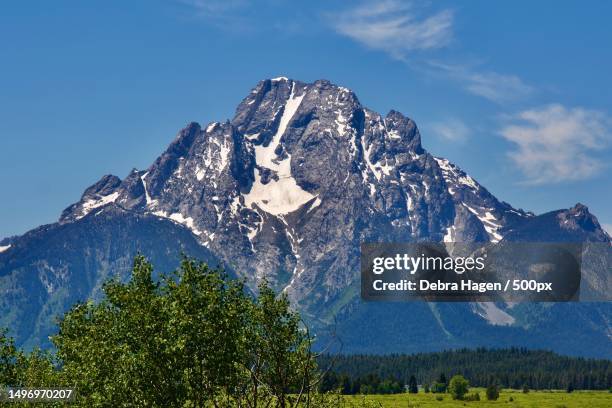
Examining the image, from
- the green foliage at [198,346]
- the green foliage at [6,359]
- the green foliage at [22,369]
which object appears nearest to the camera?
the green foliage at [198,346]

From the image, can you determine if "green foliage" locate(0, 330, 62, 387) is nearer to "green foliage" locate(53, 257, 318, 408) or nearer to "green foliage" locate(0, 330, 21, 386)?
"green foliage" locate(0, 330, 21, 386)

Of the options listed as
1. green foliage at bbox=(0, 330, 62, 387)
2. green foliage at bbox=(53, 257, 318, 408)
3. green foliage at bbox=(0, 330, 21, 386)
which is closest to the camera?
green foliage at bbox=(53, 257, 318, 408)

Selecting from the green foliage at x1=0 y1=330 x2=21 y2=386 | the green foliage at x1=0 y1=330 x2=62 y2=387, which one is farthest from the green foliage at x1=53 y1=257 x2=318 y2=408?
the green foliage at x1=0 y1=330 x2=62 y2=387

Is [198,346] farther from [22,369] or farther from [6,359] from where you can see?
[22,369]

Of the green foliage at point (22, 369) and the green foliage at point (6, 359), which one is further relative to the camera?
the green foliage at point (22, 369)

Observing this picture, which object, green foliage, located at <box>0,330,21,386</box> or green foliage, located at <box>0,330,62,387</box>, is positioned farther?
green foliage, located at <box>0,330,62,387</box>

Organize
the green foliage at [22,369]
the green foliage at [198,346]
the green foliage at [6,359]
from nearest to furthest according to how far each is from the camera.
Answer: the green foliage at [198,346]
the green foliage at [6,359]
the green foliage at [22,369]

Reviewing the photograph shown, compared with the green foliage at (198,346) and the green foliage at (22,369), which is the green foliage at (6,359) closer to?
the green foliage at (22,369)

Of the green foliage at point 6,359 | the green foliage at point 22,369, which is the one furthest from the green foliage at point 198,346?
the green foliage at point 22,369

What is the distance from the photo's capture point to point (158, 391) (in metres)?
84.9

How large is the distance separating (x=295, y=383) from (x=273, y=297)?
502 inches

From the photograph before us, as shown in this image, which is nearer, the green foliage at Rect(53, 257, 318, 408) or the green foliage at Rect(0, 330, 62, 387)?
the green foliage at Rect(53, 257, 318, 408)

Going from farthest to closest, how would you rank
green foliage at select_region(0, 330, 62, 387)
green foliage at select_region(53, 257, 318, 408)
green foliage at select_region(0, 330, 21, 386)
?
1. green foliage at select_region(0, 330, 62, 387)
2. green foliage at select_region(0, 330, 21, 386)
3. green foliage at select_region(53, 257, 318, 408)

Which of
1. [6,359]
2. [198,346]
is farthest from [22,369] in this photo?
[198,346]
